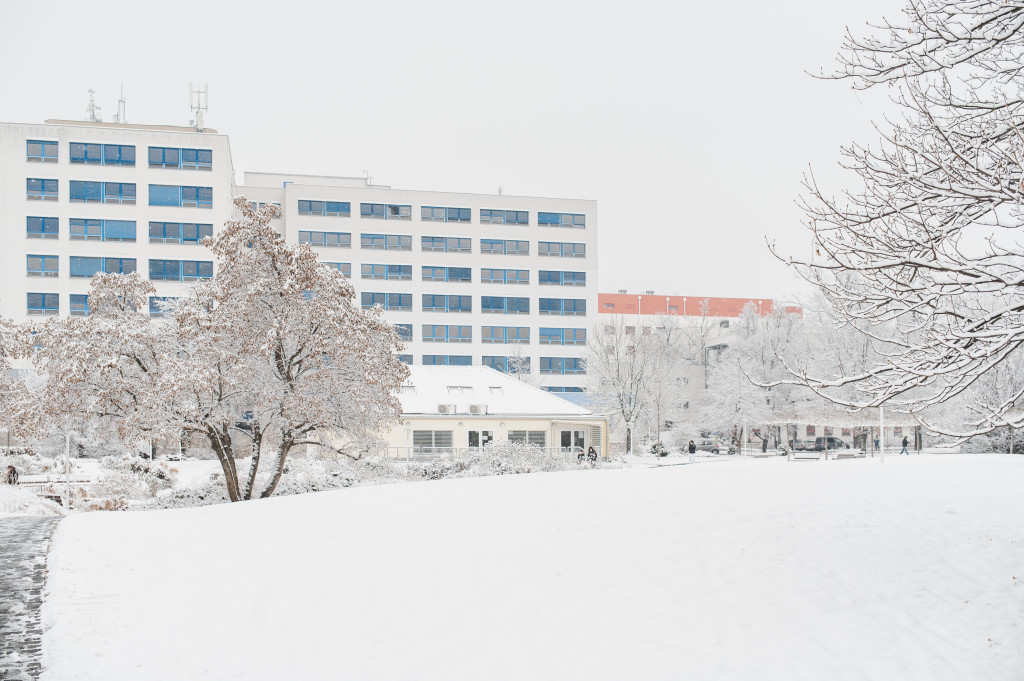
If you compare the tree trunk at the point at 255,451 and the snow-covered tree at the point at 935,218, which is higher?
the snow-covered tree at the point at 935,218

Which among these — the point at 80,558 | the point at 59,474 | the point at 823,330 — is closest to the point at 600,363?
the point at 823,330

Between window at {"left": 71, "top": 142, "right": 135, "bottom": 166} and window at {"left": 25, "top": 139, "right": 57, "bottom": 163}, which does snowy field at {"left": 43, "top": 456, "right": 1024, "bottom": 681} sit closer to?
window at {"left": 71, "top": 142, "right": 135, "bottom": 166}

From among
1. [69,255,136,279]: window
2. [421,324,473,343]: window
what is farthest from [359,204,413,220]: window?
[69,255,136,279]: window

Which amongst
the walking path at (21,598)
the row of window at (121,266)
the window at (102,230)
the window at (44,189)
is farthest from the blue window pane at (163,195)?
the walking path at (21,598)

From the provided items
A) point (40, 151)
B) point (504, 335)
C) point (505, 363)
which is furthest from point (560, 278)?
point (40, 151)

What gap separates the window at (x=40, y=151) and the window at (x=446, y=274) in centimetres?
2940

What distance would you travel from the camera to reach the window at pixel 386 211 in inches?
2911

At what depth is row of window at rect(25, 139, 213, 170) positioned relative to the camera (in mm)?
60812

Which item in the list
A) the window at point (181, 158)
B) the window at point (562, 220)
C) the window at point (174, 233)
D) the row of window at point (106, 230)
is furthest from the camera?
the window at point (562, 220)

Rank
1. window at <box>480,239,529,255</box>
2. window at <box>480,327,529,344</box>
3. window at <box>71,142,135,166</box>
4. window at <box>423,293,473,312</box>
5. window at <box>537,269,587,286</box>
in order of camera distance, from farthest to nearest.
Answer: window at <box>537,269,587,286</box> → window at <box>480,239,529,255</box> → window at <box>480,327,529,344</box> → window at <box>423,293,473,312</box> → window at <box>71,142,135,166</box>

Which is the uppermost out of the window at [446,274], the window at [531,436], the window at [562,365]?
the window at [446,274]

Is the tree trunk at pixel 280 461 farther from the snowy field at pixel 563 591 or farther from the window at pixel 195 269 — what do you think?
the window at pixel 195 269

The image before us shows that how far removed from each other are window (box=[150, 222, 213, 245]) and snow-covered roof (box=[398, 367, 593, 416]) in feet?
71.8

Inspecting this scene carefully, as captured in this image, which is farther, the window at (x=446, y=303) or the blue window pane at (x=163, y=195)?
the window at (x=446, y=303)
